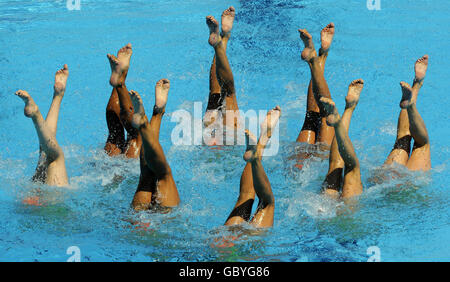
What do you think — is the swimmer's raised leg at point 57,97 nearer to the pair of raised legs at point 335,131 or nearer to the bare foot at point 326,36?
the pair of raised legs at point 335,131

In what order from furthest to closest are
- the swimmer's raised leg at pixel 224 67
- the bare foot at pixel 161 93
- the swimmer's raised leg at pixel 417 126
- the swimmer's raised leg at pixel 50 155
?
the swimmer's raised leg at pixel 224 67
the swimmer's raised leg at pixel 417 126
the swimmer's raised leg at pixel 50 155
the bare foot at pixel 161 93

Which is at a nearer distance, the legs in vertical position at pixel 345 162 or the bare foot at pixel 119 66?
the legs in vertical position at pixel 345 162

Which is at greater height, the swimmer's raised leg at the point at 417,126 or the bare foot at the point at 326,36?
the bare foot at the point at 326,36

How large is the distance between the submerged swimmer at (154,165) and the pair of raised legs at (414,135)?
5.96 feet

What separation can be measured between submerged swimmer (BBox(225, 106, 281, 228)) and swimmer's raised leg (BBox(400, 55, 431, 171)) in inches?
45.6

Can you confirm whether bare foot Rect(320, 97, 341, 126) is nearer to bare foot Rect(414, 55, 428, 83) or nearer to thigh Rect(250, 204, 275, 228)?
thigh Rect(250, 204, 275, 228)

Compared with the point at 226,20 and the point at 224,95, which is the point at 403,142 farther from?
the point at 226,20

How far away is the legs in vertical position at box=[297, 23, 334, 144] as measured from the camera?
5.21 metres

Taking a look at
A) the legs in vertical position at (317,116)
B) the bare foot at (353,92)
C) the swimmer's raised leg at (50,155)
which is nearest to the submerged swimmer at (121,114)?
the swimmer's raised leg at (50,155)

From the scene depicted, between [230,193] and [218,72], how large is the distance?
109cm

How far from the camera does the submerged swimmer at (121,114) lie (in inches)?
188

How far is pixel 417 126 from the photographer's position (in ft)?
15.1

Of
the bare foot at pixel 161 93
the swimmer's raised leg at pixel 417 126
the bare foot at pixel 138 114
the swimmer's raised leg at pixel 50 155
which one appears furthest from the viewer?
the swimmer's raised leg at pixel 417 126

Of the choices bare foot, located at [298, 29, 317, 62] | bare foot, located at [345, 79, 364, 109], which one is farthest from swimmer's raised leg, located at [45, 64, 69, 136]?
bare foot, located at [345, 79, 364, 109]
